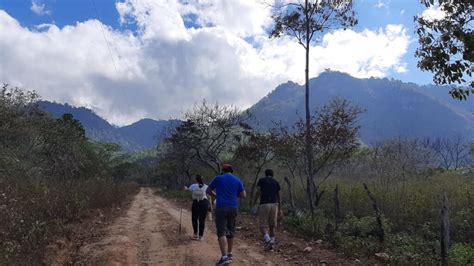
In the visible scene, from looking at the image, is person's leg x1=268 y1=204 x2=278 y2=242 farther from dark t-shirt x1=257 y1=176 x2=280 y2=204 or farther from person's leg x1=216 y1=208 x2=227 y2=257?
person's leg x1=216 y1=208 x2=227 y2=257

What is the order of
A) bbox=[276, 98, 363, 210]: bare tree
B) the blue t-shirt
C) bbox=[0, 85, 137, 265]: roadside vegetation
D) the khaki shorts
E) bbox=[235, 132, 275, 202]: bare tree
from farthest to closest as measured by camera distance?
bbox=[235, 132, 275, 202]: bare tree → bbox=[276, 98, 363, 210]: bare tree → the khaki shorts → the blue t-shirt → bbox=[0, 85, 137, 265]: roadside vegetation

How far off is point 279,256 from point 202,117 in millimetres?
24218

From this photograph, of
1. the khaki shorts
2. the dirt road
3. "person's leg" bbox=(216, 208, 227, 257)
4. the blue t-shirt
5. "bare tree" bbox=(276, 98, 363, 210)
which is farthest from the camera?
"bare tree" bbox=(276, 98, 363, 210)

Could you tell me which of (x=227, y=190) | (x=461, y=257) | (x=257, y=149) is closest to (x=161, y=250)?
(x=227, y=190)

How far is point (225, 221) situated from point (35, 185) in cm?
824

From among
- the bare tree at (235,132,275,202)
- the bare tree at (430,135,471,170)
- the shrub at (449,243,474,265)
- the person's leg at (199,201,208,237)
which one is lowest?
the shrub at (449,243,474,265)

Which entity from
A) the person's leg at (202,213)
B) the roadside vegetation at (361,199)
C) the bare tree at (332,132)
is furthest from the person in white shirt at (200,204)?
the bare tree at (332,132)

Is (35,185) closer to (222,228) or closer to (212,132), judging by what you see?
(222,228)

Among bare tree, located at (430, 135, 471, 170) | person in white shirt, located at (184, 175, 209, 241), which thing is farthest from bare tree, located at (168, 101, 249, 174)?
bare tree, located at (430, 135, 471, 170)

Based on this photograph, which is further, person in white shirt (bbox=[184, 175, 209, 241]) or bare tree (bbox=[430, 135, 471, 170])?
bare tree (bbox=[430, 135, 471, 170])

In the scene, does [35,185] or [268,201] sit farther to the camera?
[35,185]

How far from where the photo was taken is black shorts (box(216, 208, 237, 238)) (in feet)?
31.8

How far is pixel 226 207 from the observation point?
9.81 metres

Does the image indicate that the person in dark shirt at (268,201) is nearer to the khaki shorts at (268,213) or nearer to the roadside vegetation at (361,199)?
the khaki shorts at (268,213)
